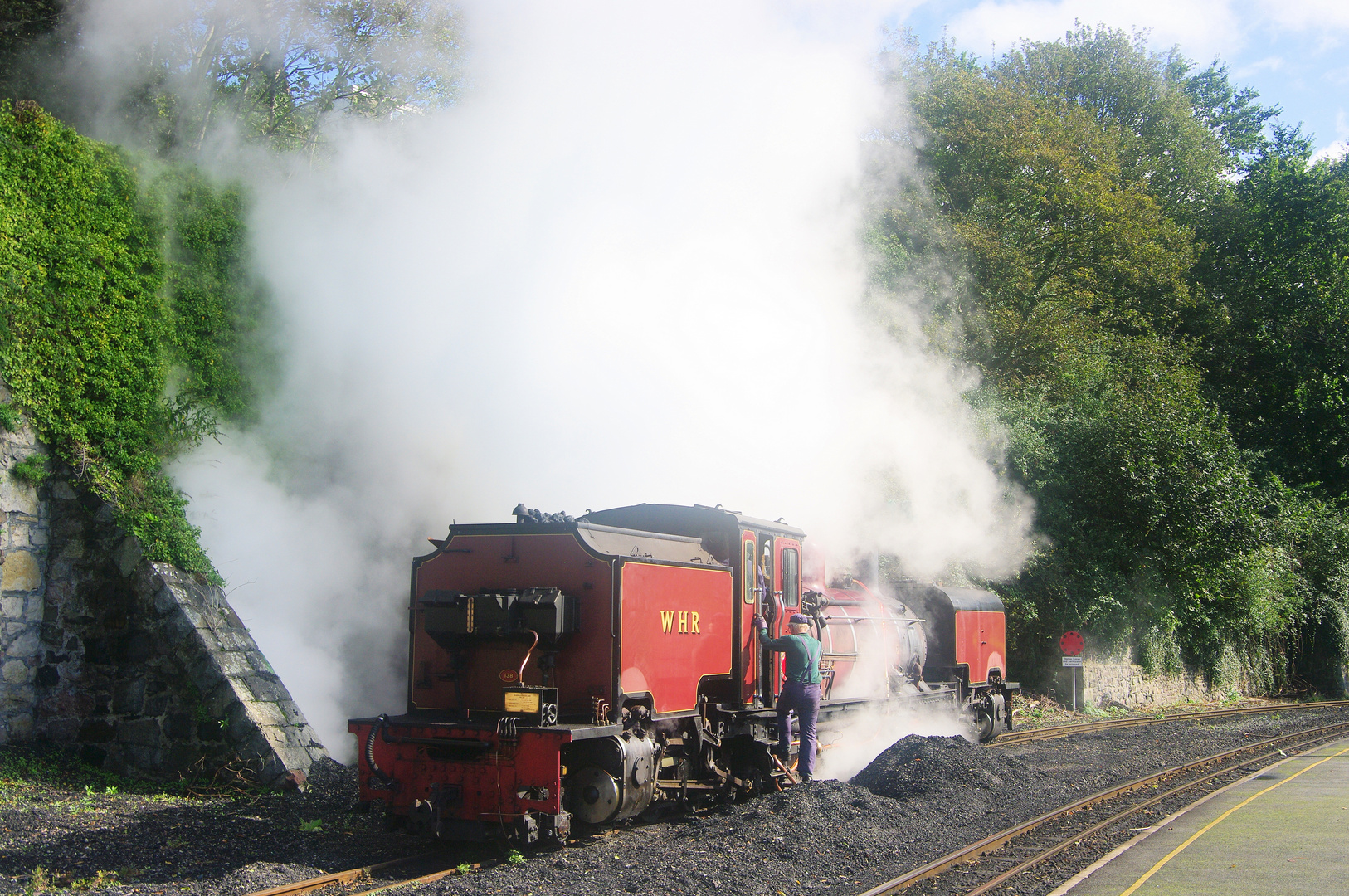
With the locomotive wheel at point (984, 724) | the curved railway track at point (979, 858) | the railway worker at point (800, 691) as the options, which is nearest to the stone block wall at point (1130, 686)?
the curved railway track at point (979, 858)

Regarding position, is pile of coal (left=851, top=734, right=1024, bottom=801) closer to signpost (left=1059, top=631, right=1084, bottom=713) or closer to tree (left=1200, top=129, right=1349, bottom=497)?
signpost (left=1059, top=631, right=1084, bottom=713)

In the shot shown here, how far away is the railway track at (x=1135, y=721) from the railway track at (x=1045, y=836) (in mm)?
2772

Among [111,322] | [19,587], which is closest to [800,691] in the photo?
[19,587]

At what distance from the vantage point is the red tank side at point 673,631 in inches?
268

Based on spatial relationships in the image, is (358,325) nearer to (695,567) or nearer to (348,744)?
(348,744)

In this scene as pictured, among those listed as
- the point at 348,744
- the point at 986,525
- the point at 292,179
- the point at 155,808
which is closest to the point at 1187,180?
the point at 986,525

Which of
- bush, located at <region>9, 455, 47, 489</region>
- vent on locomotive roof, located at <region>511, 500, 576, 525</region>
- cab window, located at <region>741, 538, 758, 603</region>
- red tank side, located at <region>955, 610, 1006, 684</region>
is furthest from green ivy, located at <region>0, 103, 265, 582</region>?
red tank side, located at <region>955, 610, 1006, 684</region>

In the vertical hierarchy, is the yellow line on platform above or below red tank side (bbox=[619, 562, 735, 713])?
below

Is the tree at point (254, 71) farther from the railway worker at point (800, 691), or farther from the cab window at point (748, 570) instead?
the railway worker at point (800, 691)

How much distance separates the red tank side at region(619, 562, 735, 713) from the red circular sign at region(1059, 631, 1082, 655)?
11.8 meters

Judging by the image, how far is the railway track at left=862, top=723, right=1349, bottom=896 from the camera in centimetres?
605

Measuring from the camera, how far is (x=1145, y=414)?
2084 cm

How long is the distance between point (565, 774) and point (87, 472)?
563cm

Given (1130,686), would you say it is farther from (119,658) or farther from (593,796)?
(119,658)
